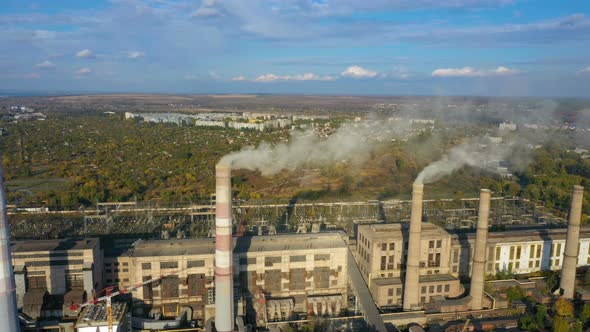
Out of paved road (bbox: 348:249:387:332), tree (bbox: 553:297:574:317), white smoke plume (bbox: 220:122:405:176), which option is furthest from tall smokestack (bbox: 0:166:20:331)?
white smoke plume (bbox: 220:122:405:176)

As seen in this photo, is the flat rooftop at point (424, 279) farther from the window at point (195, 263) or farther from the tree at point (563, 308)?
the window at point (195, 263)

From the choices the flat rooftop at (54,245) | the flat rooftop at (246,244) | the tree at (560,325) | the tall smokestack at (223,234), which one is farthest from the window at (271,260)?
the tree at (560,325)

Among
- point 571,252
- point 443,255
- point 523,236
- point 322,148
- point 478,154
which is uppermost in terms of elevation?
point 478,154

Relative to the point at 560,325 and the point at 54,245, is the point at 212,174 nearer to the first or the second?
the point at 54,245

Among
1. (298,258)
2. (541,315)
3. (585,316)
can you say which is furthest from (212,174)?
(585,316)

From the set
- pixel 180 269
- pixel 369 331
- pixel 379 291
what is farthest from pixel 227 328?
pixel 379 291
